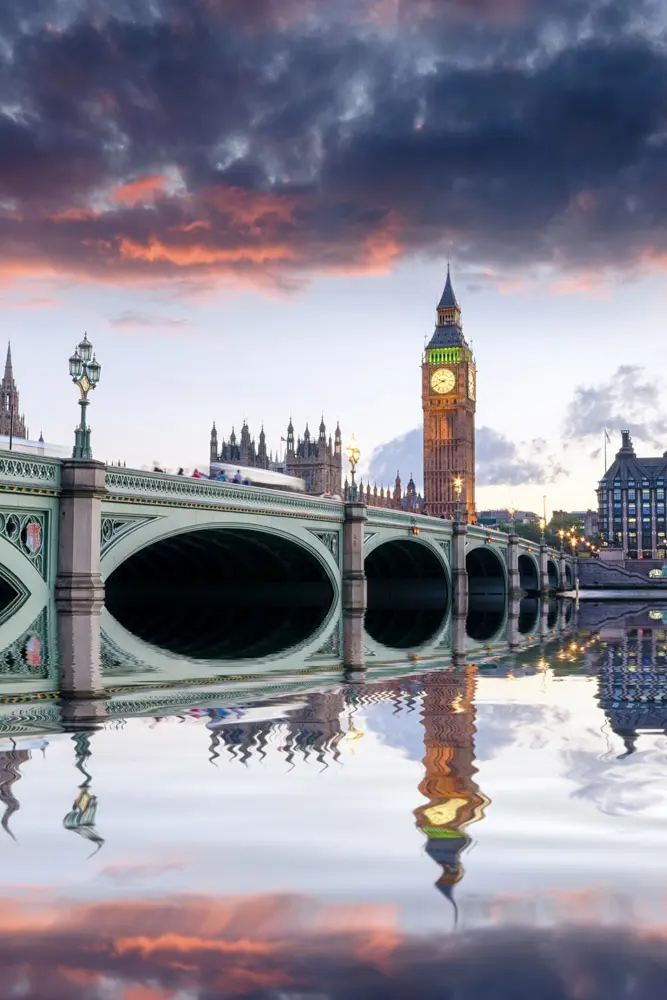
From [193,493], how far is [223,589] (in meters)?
26.8

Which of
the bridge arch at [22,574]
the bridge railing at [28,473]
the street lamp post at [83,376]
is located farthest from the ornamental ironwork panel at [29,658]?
the street lamp post at [83,376]

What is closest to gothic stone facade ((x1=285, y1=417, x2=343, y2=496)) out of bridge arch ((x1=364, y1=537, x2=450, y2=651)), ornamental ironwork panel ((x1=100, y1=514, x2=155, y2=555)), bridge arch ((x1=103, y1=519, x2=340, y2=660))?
bridge arch ((x1=364, y1=537, x2=450, y2=651))

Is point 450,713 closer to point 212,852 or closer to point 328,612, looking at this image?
point 212,852

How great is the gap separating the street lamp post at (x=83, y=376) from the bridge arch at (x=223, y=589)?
10.5 ft

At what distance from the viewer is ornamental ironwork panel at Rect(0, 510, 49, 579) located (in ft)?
77.2

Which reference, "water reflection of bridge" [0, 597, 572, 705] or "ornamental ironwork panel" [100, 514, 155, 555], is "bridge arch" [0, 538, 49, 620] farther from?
"ornamental ironwork panel" [100, 514, 155, 555]

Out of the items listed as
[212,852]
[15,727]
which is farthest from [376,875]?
[15,727]

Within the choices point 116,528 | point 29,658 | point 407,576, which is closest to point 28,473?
point 116,528

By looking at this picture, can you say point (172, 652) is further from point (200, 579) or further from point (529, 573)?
point (529, 573)

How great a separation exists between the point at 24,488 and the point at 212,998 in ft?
68.1

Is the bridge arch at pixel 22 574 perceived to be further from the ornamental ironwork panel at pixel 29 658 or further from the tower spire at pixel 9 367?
the tower spire at pixel 9 367

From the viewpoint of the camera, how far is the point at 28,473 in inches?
947

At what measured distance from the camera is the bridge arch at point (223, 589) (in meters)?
29.8

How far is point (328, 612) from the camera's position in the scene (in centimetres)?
4381
